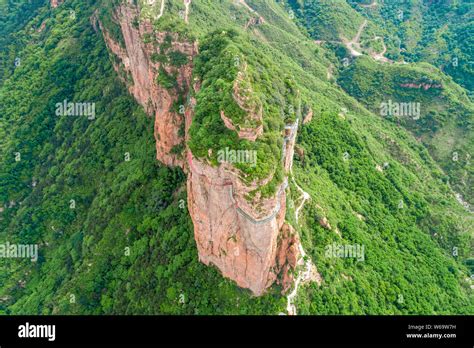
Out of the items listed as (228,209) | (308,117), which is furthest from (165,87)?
(308,117)

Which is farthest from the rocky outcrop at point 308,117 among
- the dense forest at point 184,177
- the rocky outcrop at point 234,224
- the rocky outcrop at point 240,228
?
the rocky outcrop at point 234,224

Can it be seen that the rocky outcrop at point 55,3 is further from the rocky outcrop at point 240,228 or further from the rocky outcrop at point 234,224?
the rocky outcrop at point 234,224

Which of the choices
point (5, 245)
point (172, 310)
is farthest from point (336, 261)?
point (5, 245)

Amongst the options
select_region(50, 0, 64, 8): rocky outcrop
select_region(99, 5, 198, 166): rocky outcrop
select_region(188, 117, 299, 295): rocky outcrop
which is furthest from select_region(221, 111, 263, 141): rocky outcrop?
select_region(50, 0, 64, 8): rocky outcrop

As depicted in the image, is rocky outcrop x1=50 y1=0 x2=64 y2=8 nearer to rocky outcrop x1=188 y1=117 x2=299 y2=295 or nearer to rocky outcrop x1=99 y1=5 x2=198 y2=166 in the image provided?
rocky outcrop x1=99 y1=5 x2=198 y2=166

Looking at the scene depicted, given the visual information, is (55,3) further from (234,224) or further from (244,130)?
(234,224)
